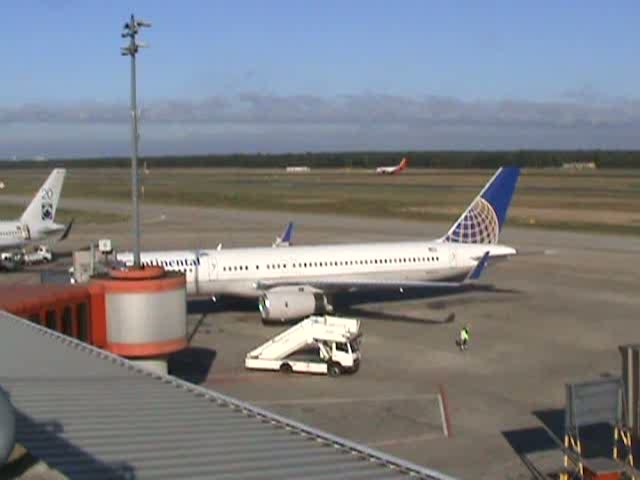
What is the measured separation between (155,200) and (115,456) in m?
139

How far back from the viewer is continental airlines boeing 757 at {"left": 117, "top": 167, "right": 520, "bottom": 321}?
44.2m

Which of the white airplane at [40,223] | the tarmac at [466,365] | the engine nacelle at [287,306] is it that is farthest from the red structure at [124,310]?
the white airplane at [40,223]

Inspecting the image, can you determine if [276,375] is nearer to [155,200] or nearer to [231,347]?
[231,347]

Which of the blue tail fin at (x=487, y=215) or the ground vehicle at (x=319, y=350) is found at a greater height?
the blue tail fin at (x=487, y=215)

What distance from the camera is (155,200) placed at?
148 meters

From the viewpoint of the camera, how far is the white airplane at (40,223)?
65.7m

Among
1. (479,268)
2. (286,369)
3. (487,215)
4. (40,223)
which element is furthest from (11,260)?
(286,369)

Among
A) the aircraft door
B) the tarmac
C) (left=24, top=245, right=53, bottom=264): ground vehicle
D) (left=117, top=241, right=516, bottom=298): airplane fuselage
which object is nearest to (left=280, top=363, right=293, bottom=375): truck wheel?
the tarmac

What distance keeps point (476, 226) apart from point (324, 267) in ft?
32.4

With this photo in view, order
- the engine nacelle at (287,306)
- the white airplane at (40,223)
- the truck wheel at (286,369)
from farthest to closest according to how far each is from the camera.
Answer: the white airplane at (40,223)
the engine nacelle at (287,306)
the truck wheel at (286,369)

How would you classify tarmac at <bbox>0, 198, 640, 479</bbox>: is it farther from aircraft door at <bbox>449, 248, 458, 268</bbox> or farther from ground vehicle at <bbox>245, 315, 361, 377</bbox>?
aircraft door at <bbox>449, 248, 458, 268</bbox>

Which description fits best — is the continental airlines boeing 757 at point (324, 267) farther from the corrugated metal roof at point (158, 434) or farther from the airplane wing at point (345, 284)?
the corrugated metal roof at point (158, 434)

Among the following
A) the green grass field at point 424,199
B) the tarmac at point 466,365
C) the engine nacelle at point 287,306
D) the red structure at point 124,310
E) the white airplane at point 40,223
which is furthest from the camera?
the green grass field at point 424,199

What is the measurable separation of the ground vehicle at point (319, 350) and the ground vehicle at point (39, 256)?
124ft
